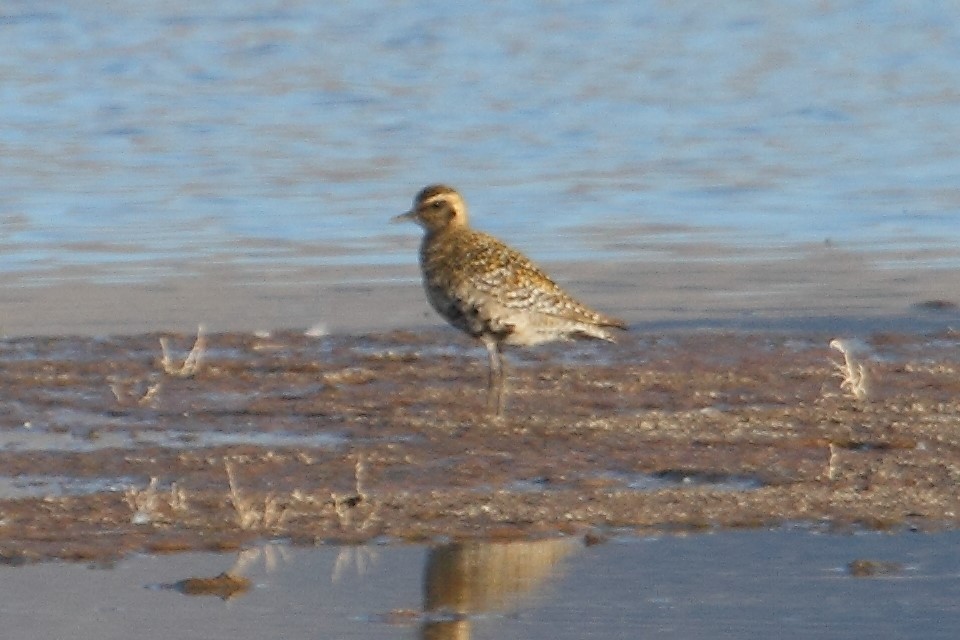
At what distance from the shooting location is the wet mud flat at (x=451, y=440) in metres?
6.90

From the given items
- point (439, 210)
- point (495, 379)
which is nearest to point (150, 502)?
point (495, 379)

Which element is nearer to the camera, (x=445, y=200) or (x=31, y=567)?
(x=31, y=567)

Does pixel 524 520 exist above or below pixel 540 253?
below

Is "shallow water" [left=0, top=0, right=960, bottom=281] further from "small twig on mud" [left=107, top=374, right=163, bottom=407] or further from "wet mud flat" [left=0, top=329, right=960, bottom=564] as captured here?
"small twig on mud" [left=107, top=374, right=163, bottom=407]

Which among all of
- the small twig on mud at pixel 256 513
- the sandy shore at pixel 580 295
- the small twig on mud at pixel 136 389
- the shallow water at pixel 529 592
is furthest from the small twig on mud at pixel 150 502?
the sandy shore at pixel 580 295

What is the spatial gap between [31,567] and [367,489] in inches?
57.0

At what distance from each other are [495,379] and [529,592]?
3290 millimetres

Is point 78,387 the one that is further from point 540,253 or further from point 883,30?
point 883,30

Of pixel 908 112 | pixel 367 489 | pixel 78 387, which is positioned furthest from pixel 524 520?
pixel 908 112

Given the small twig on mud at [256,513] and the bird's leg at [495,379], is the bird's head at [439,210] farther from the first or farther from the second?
the small twig on mud at [256,513]

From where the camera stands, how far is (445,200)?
10.2 m

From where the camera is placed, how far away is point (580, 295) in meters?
12.4

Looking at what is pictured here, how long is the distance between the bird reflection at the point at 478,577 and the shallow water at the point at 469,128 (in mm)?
7183

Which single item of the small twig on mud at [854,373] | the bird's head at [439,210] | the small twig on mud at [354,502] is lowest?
the small twig on mud at [354,502]
